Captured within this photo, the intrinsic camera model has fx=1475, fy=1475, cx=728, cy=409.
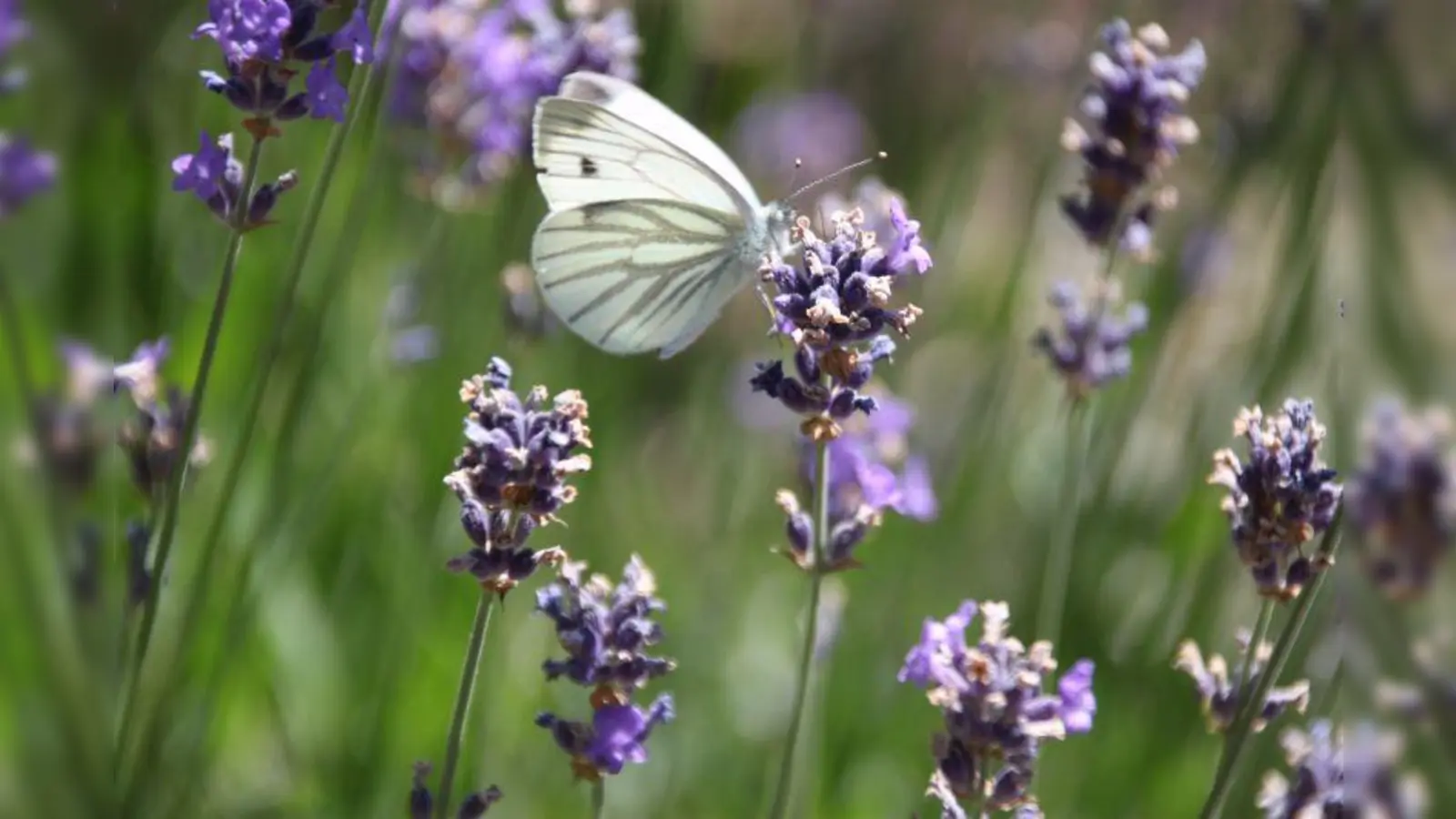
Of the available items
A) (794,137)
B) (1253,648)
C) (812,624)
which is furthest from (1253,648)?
(794,137)

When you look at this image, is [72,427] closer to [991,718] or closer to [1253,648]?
[991,718]

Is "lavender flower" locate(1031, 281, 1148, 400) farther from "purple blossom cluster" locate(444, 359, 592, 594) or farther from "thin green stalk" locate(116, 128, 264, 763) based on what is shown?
"thin green stalk" locate(116, 128, 264, 763)

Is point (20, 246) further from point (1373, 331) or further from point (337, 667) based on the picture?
point (337, 667)

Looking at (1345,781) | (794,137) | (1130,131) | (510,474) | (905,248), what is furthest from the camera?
(794,137)

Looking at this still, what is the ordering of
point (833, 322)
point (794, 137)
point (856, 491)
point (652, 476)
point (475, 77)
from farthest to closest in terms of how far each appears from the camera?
point (794, 137) < point (652, 476) < point (475, 77) < point (856, 491) < point (833, 322)

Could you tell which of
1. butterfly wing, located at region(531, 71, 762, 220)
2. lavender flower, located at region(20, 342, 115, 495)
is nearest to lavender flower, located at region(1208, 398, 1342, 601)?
butterfly wing, located at region(531, 71, 762, 220)
